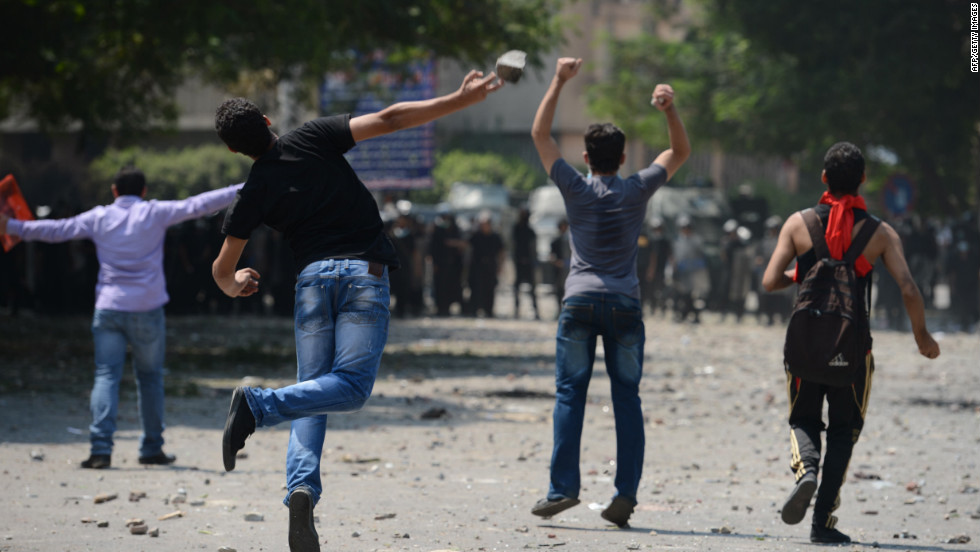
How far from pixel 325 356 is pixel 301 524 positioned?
25.7 inches

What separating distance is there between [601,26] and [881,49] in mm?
44517

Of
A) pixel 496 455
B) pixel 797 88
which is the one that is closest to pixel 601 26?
pixel 797 88

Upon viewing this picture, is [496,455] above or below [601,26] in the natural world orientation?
below

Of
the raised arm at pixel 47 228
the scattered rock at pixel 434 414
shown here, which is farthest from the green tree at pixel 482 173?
the raised arm at pixel 47 228

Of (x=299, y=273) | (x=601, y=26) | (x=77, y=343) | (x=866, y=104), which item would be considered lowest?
(x=77, y=343)

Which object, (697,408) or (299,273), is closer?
(299,273)

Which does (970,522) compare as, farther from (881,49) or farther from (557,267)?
(881,49)

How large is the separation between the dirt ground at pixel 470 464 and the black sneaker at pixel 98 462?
146 mm

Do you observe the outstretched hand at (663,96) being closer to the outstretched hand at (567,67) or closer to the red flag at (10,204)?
the outstretched hand at (567,67)

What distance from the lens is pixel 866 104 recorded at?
25.3 metres

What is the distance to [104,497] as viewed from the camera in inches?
277

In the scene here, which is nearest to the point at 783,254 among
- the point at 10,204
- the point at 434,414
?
the point at 10,204

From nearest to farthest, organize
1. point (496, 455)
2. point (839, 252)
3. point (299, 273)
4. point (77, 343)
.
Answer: point (299, 273) < point (839, 252) < point (496, 455) < point (77, 343)

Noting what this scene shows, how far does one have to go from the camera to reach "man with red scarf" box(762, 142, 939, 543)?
6160 mm
